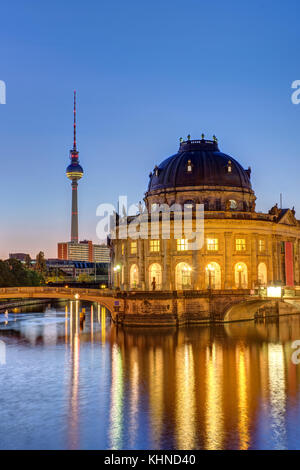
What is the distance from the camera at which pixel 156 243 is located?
88750mm

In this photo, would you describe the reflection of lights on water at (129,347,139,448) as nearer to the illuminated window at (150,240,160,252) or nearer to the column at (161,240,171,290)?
the column at (161,240,171,290)

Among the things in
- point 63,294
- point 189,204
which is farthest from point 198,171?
point 63,294

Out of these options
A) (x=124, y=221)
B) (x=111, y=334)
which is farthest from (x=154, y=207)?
(x=111, y=334)

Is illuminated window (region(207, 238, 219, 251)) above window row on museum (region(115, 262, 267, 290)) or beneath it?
above

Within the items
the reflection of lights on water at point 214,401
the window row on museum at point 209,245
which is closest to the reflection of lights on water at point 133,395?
the reflection of lights on water at point 214,401

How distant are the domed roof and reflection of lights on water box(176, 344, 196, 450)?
1613 inches

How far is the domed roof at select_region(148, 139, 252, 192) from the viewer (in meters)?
95.6

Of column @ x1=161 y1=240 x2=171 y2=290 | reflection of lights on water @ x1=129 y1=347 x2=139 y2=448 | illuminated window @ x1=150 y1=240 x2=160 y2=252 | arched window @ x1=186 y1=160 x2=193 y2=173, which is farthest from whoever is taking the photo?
arched window @ x1=186 y1=160 x2=193 y2=173

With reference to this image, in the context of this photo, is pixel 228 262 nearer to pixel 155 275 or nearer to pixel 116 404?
pixel 155 275

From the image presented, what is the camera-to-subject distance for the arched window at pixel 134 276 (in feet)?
302

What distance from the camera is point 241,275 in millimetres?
88250

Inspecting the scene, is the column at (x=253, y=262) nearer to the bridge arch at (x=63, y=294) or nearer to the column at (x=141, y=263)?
the column at (x=141, y=263)

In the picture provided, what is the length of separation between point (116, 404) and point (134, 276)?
174 ft

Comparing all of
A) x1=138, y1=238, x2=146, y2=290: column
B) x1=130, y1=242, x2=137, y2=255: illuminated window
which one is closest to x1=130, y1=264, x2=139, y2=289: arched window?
x1=130, y1=242, x2=137, y2=255: illuminated window
